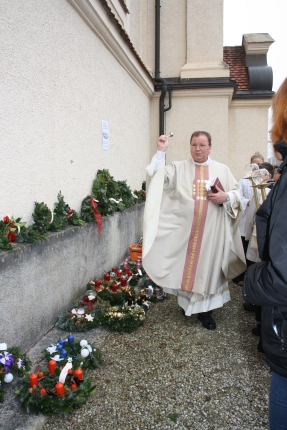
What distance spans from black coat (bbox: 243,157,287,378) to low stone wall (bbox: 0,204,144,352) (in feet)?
6.01

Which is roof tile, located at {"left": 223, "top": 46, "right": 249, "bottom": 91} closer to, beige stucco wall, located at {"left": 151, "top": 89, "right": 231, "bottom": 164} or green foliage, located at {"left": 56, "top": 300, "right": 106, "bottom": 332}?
beige stucco wall, located at {"left": 151, "top": 89, "right": 231, "bottom": 164}

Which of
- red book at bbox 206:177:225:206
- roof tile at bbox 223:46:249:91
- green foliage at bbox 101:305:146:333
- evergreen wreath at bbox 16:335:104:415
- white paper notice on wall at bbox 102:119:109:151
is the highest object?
roof tile at bbox 223:46:249:91

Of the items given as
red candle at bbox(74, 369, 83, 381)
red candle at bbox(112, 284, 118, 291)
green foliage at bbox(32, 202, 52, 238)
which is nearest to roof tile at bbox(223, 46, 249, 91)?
red candle at bbox(112, 284, 118, 291)

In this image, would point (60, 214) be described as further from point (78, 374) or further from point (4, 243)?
point (78, 374)

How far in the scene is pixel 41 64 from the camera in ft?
10.9

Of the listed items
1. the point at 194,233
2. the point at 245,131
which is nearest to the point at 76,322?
the point at 194,233

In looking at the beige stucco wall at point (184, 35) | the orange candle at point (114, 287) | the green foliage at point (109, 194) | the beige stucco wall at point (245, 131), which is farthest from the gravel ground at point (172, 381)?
the beige stucco wall at point (184, 35)

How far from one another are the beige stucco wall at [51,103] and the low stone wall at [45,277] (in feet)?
1.24

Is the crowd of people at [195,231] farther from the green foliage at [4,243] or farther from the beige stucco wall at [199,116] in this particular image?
the beige stucco wall at [199,116]

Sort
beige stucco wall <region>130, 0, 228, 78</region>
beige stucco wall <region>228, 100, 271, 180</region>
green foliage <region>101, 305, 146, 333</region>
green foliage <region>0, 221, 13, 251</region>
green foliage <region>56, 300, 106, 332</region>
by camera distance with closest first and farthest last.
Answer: green foliage <region>0, 221, 13, 251</region> → green foliage <region>56, 300, 106, 332</region> → green foliage <region>101, 305, 146, 333</region> → beige stucco wall <region>130, 0, 228, 78</region> → beige stucco wall <region>228, 100, 271, 180</region>

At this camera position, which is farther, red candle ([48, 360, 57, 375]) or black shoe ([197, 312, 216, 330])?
black shoe ([197, 312, 216, 330])

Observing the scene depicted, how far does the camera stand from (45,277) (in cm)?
319

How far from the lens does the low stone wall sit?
2.66 meters

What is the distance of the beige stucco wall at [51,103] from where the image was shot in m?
2.90
